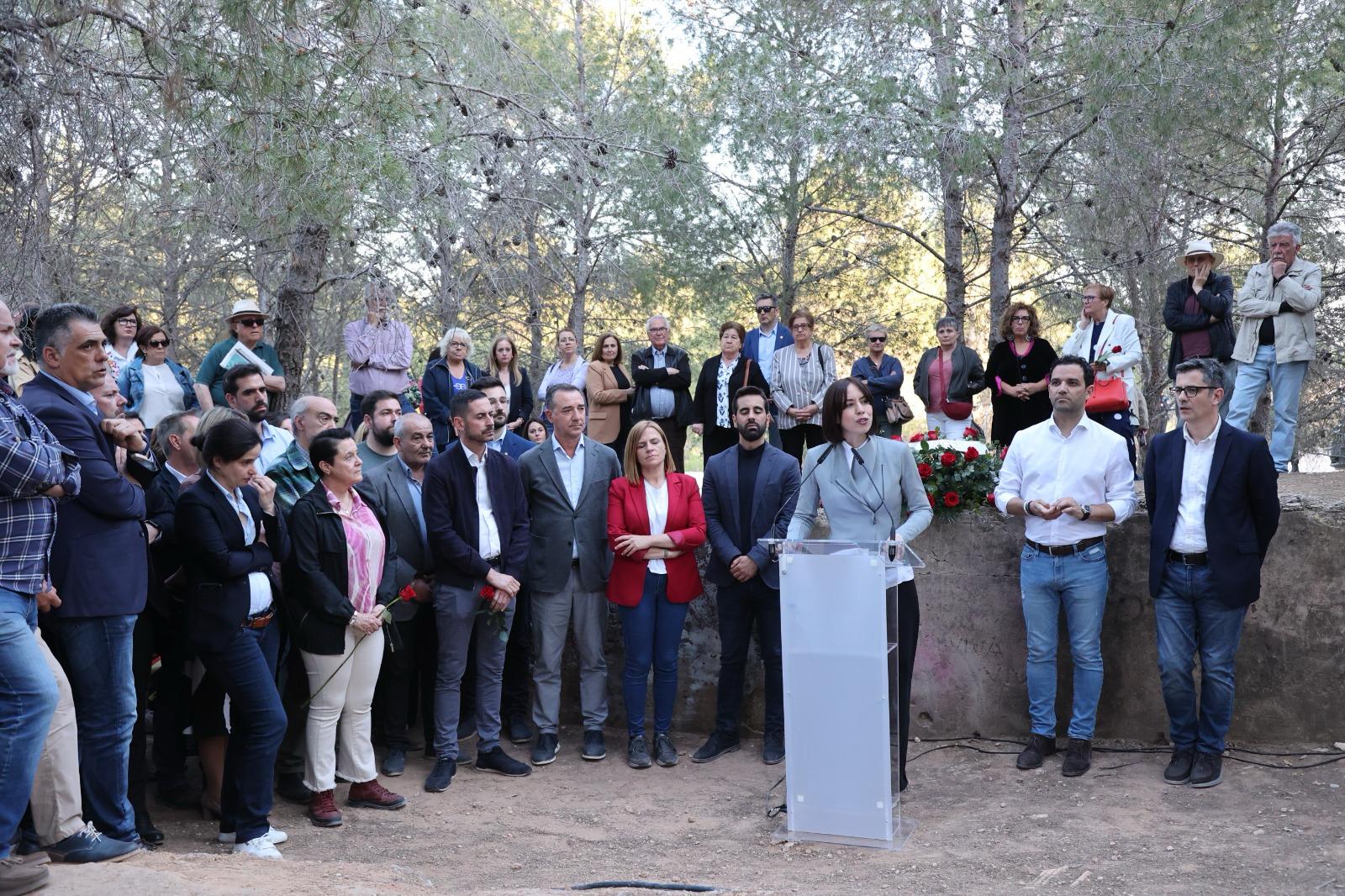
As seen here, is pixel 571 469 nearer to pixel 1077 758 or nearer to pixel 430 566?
pixel 430 566

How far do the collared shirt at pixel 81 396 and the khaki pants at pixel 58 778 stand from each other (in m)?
0.79

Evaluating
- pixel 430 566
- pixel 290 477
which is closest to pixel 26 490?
pixel 290 477

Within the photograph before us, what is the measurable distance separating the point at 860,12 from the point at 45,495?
9.03m

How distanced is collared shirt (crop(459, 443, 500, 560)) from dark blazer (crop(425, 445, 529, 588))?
0.06 feet

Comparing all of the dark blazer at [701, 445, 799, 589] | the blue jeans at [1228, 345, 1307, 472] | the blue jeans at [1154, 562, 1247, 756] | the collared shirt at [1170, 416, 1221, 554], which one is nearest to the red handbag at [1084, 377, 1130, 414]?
the blue jeans at [1228, 345, 1307, 472]

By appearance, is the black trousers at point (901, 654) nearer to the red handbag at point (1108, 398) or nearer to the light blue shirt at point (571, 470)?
the light blue shirt at point (571, 470)

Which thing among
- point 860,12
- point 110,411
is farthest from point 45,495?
point 860,12

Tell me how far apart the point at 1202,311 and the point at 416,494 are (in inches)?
207

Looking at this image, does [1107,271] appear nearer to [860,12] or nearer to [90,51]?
[860,12]

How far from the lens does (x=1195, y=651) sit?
5527 millimetres

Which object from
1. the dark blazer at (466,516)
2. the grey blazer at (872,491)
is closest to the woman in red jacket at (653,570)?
the dark blazer at (466,516)

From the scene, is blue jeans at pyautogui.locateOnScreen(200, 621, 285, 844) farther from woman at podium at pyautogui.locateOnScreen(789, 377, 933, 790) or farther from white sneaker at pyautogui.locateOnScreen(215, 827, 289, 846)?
woman at podium at pyautogui.locateOnScreen(789, 377, 933, 790)

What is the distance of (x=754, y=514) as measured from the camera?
611 cm

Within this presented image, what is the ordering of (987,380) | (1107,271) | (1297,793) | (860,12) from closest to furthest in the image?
(1297,793) < (987,380) < (860,12) < (1107,271)
